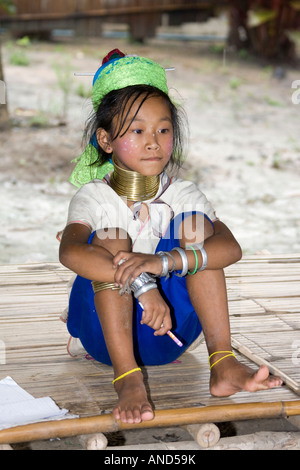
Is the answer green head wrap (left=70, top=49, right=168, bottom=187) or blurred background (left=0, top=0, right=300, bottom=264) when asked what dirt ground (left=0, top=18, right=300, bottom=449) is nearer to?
blurred background (left=0, top=0, right=300, bottom=264)

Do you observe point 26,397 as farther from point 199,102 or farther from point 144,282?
point 199,102

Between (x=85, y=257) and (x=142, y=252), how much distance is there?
0.78 feet

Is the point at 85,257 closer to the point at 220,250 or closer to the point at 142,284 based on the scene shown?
the point at 142,284

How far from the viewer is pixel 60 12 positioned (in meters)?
8.88

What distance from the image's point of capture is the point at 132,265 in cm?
179

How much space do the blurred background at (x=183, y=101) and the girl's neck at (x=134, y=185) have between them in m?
1.38

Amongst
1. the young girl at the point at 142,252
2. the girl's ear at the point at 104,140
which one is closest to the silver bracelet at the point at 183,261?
the young girl at the point at 142,252

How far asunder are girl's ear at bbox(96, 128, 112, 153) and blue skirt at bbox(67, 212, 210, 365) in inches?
12.5

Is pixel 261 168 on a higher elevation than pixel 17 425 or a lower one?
lower

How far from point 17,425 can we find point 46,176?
3751 mm

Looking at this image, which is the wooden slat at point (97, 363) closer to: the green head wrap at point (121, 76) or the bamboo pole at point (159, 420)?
the bamboo pole at point (159, 420)

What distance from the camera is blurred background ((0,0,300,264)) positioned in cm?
482

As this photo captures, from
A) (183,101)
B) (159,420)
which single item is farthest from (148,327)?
(183,101)

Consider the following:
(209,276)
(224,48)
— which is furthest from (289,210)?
(224,48)
